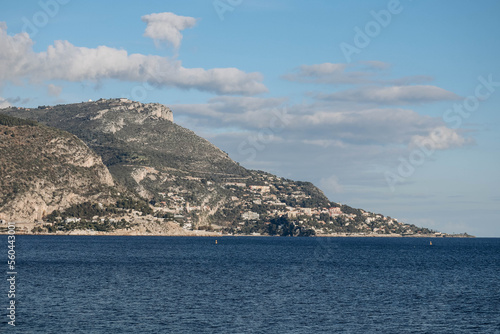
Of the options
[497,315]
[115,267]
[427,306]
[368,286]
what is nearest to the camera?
[497,315]

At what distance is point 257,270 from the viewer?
358 ft

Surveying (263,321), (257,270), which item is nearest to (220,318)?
(263,321)

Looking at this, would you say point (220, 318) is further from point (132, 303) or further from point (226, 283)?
point (226, 283)

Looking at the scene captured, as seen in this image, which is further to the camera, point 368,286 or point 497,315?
point 368,286

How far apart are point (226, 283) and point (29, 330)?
3907 cm

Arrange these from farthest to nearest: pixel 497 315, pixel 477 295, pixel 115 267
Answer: pixel 115 267 → pixel 477 295 → pixel 497 315

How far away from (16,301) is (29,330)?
15.1 meters

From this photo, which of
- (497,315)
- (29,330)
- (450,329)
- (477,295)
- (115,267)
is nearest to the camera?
(29,330)

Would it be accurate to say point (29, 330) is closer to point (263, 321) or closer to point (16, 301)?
point (16, 301)

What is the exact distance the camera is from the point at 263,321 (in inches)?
2180

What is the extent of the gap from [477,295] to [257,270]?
140ft

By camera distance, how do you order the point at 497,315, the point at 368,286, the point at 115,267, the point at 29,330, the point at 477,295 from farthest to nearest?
the point at 115,267, the point at 368,286, the point at 477,295, the point at 497,315, the point at 29,330

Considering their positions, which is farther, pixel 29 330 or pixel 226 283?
pixel 226 283

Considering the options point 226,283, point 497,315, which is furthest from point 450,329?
point 226,283
